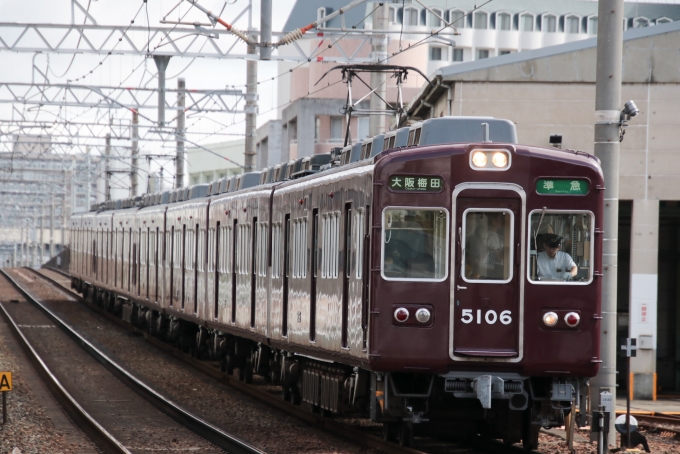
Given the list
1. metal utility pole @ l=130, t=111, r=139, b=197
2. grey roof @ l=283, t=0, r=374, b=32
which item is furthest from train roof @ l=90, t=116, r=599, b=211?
grey roof @ l=283, t=0, r=374, b=32

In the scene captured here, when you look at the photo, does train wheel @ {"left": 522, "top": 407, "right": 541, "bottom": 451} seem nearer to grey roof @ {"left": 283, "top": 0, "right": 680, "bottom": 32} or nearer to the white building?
grey roof @ {"left": 283, "top": 0, "right": 680, "bottom": 32}

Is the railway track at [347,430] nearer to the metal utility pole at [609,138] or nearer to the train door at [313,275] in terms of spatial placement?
the train door at [313,275]

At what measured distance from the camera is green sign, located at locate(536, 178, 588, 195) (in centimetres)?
976

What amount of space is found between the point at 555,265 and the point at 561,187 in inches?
25.4

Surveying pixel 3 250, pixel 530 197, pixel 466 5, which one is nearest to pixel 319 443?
pixel 530 197

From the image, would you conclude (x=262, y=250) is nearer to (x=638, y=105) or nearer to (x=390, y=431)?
(x=390, y=431)

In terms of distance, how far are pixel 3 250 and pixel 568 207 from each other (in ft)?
343

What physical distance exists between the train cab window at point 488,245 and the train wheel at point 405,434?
1575 millimetres

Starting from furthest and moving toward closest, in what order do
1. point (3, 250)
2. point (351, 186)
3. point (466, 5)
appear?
point (3, 250), point (466, 5), point (351, 186)

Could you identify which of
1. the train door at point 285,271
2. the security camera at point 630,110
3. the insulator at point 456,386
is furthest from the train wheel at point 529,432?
the train door at point 285,271

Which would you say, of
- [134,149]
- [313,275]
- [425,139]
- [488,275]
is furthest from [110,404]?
[134,149]

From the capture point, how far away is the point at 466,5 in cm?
7119

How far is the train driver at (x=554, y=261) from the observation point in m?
9.73

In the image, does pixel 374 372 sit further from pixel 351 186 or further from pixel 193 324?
pixel 193 324
